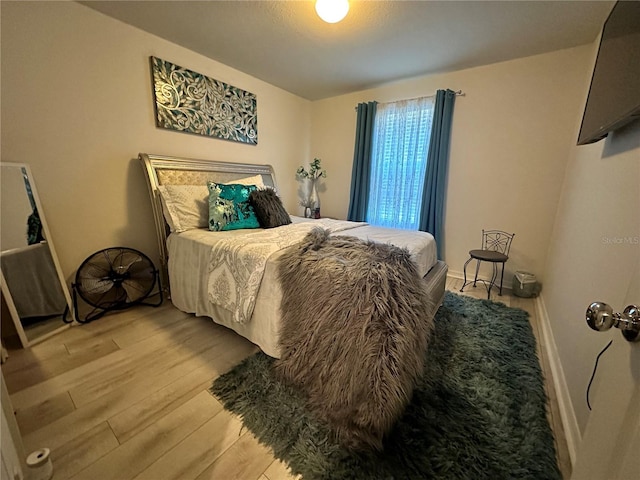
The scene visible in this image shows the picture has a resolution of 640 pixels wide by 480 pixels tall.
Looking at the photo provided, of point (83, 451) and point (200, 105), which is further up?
point (200, 105)

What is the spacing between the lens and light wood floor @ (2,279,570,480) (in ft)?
3.42

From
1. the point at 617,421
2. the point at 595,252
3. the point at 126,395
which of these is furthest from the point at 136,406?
the point at 595,252

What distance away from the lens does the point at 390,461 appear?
1.04m

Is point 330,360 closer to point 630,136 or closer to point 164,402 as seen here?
point 164,402

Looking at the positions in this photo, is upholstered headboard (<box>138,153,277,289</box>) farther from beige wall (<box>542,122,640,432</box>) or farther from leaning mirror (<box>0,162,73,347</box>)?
beige wall (<box>542,122,640,432</box>)

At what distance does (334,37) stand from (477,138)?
1.91 metres

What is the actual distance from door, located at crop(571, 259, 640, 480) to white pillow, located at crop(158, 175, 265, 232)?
2459mm

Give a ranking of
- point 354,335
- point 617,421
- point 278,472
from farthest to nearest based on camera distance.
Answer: point 354,335 < point 278,472 < point 617,421

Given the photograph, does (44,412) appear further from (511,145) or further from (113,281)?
(511,145)

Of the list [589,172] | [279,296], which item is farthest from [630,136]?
[279,296]

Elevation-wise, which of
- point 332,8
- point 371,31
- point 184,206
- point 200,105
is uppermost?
point 371,31

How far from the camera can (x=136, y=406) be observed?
50.8 inches

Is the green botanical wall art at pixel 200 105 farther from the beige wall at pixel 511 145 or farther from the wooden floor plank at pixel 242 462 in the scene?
the wooden floor plank at pixel 242 462

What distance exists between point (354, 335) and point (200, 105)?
9.22 ft
